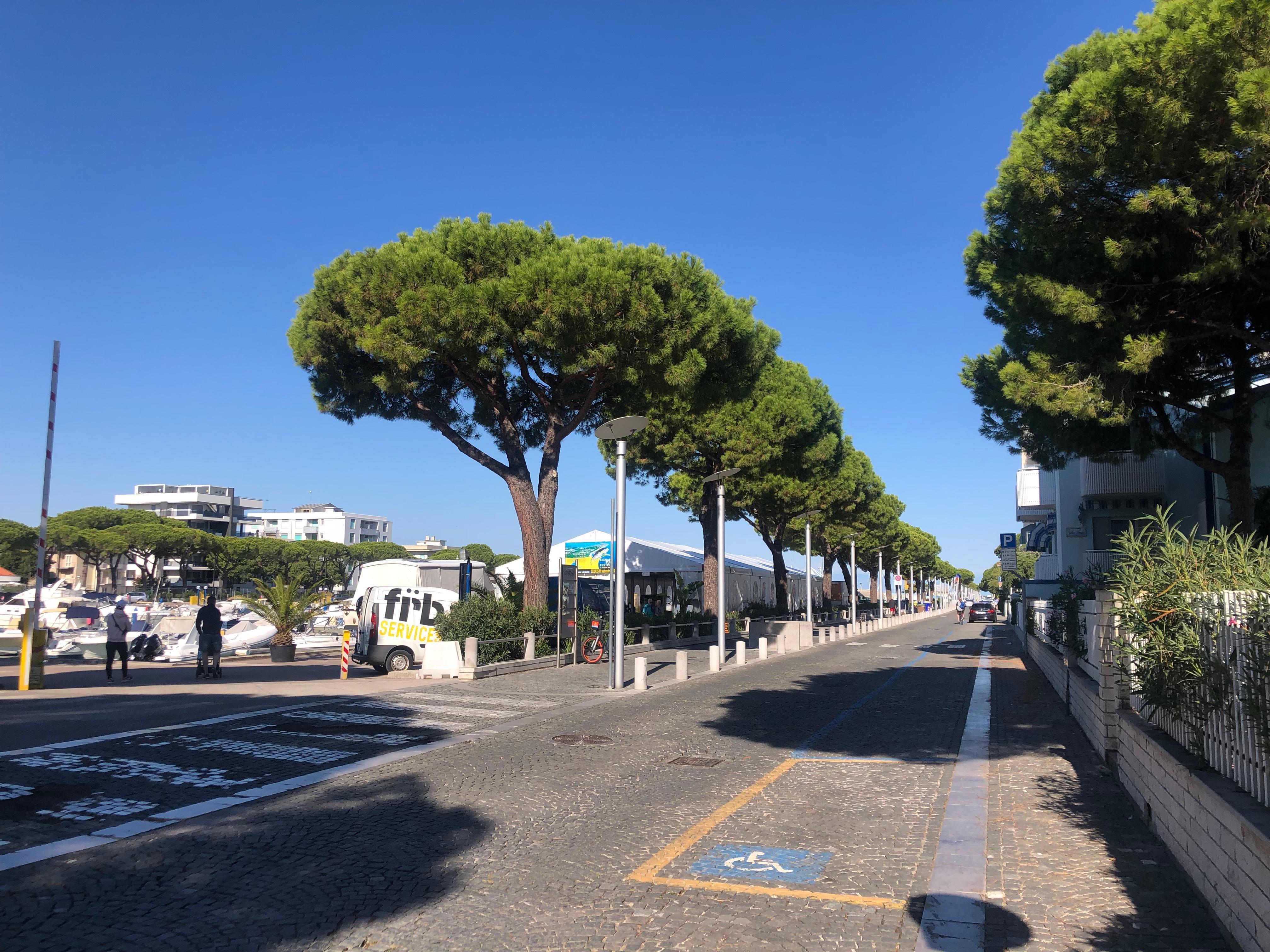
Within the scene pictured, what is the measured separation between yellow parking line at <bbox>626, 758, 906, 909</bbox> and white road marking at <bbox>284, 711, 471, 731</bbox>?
5.67 metres

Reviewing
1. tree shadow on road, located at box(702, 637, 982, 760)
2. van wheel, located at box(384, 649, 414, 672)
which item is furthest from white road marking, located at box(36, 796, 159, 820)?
van wheel, located at box(384, 649, 414, 672)

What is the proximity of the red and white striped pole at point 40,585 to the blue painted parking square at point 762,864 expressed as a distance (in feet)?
46.0

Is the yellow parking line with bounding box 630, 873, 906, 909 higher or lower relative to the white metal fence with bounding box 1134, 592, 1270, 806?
lower

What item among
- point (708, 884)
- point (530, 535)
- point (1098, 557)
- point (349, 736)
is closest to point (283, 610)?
point (530, 535)

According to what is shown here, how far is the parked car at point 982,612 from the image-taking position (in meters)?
65.9

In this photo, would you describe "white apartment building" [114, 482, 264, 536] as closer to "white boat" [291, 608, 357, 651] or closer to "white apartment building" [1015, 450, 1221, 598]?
"white boat" [291, 608, 357, 651]

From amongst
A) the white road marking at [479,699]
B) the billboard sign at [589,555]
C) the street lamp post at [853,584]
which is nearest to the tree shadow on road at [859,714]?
the white road marking at [479,699]

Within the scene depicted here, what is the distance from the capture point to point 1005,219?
1501 centimetres

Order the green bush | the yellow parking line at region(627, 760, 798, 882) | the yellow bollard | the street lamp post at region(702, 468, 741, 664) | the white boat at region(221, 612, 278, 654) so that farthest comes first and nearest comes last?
the white boat at region(221, 612, 278, 654) < the street lamp post at region(702, 468, 741, 664) < the green bush < the yellow bollard < the yellow parking line at region(627, 760, 798, 882)

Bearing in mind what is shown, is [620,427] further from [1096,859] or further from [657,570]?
[657,570]

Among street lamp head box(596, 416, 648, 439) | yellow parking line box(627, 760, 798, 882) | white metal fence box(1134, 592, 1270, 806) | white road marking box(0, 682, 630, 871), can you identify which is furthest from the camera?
street lamp head box(596, 416, 648, 439)

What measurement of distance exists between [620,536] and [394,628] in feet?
19.4

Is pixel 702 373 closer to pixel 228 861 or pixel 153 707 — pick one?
pixel 153 707

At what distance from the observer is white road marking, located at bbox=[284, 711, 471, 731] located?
11.4 m
